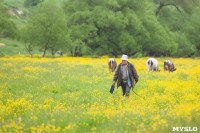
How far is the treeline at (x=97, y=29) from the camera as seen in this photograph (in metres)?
35.7

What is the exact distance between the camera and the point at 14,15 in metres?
77.4

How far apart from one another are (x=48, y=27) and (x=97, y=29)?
8.50 meters

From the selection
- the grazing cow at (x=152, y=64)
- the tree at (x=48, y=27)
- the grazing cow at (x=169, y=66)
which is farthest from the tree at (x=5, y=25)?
the grazing cow at (x=169, y=66)

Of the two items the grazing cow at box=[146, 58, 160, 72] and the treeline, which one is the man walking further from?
the treeline

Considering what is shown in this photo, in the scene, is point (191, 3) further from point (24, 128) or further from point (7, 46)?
point (24, 128)

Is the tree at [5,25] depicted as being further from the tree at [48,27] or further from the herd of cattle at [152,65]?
the herd of cattle at [152,65]

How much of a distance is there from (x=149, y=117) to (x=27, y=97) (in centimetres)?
560

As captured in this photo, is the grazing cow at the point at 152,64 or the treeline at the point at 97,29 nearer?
the grazing cow at the point at 152,64

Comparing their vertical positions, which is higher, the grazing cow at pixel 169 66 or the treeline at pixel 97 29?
the treeline at pixel 97 29

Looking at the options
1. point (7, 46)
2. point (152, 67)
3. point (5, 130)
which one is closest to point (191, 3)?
point (152, 67)

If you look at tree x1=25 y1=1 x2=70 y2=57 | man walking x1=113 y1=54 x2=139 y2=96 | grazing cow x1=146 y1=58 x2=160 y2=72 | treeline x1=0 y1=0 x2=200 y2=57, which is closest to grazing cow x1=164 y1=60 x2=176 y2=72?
grazing cow x1=146 y1=58 x2=160 y2=72

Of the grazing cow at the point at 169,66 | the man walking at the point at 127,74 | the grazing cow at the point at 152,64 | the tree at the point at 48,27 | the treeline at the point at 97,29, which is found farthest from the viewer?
the treeline at the point at 97,29

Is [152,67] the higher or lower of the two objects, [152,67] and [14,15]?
the lower

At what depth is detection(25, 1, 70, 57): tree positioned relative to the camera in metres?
34.8
